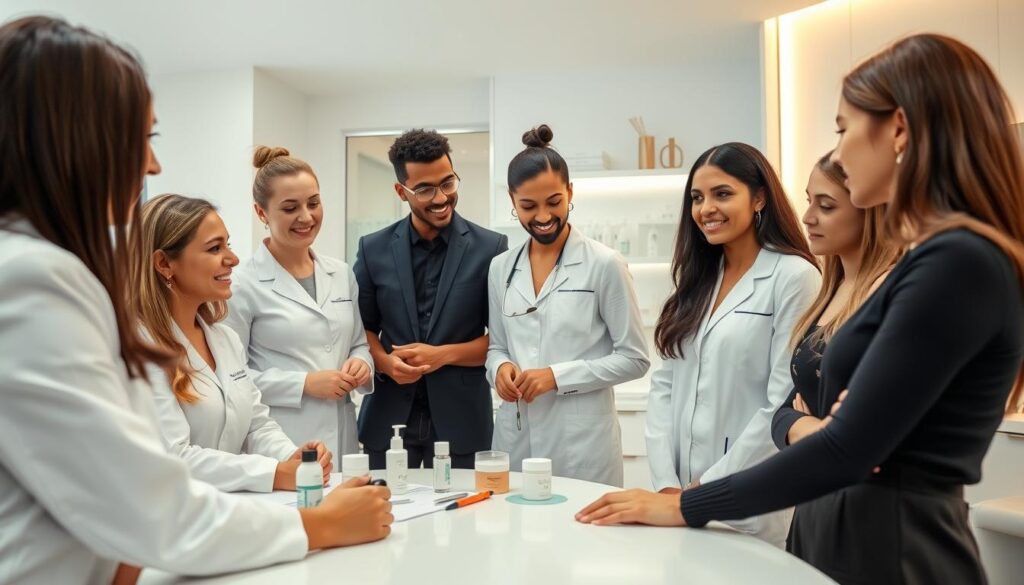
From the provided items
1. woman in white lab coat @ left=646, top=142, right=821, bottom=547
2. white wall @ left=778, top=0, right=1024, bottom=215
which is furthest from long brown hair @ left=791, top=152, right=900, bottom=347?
white wall @ left=778, top=0, right=1024, bottom=215

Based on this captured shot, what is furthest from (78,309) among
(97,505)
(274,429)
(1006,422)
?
(1006,422)

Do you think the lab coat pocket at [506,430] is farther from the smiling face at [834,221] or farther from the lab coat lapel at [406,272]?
the smiling face at [834,221]

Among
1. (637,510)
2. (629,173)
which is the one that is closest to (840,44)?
(629,173)

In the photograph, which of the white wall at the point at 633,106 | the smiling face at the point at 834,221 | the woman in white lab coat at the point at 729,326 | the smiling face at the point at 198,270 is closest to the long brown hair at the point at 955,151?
the smiling face at the point at 834,221

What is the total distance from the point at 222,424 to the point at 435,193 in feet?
3.84

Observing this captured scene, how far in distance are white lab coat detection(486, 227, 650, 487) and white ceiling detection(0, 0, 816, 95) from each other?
1.91 metres

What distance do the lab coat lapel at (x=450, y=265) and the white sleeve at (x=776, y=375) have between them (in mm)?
1120

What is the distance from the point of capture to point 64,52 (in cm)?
94

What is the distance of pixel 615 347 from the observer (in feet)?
8.31

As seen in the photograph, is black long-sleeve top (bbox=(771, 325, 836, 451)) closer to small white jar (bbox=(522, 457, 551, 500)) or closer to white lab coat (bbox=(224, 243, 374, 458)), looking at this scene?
small white jar (bbox=(522, 457, 551, 500))

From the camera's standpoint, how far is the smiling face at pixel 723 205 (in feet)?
7.12

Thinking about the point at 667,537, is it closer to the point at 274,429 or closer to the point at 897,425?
the point at 897,425

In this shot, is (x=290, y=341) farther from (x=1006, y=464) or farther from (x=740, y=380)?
(x=1006, y=464)

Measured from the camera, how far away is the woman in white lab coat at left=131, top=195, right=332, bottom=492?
184 centimetres
